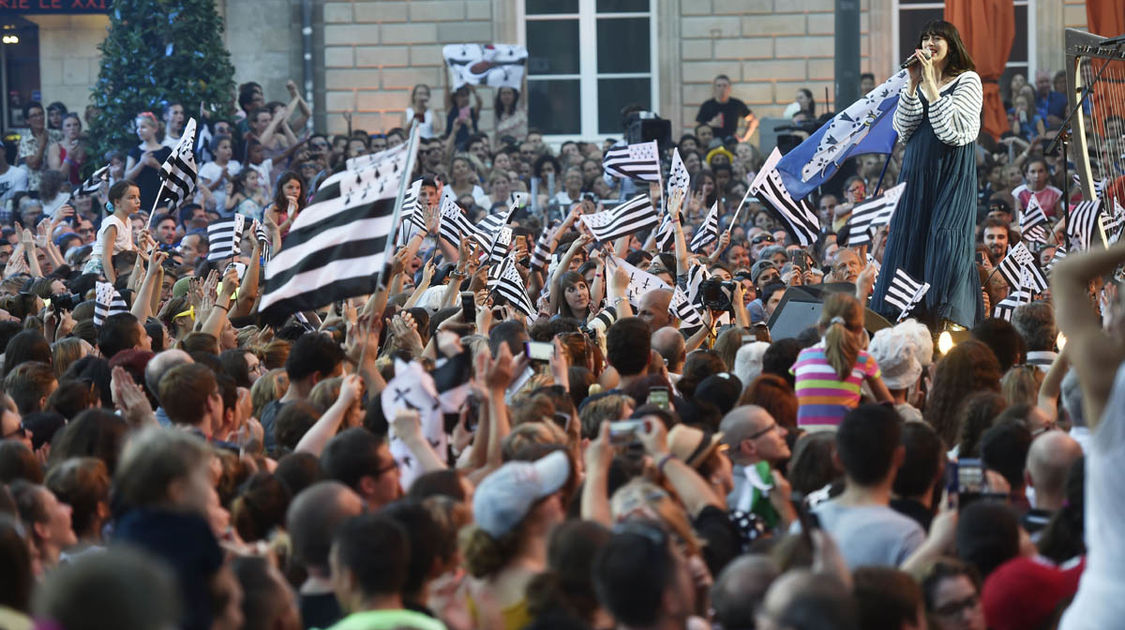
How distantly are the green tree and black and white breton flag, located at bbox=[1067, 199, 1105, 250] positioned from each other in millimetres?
12179

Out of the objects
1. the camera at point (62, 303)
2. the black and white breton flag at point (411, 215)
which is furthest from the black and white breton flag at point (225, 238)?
the camera at point (62, 303)

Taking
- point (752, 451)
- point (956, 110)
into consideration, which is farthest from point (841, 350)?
point (956, 110)

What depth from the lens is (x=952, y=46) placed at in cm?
1055

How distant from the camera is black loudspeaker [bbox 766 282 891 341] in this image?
1076cm

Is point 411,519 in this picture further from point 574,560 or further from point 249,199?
point 249,199

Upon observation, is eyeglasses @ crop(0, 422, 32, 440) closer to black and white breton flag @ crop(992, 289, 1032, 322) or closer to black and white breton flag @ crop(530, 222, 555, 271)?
black and white breton flag @ crop(992, 289, 1032, 322)

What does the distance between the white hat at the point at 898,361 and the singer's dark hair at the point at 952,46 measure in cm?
282

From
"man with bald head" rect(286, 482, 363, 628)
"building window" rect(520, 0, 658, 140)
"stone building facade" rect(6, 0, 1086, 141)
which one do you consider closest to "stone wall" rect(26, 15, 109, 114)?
"stone building facade" rect(6, 0, 1086, 141)

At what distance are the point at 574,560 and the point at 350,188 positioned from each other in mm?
4114

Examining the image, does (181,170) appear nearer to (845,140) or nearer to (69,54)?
(845,140)

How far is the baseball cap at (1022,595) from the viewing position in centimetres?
448

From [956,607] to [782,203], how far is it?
26.9ft

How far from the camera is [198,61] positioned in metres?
21.8

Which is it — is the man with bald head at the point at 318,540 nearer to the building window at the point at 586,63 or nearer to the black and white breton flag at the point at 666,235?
the black and white breton flag at the point at 666,235
